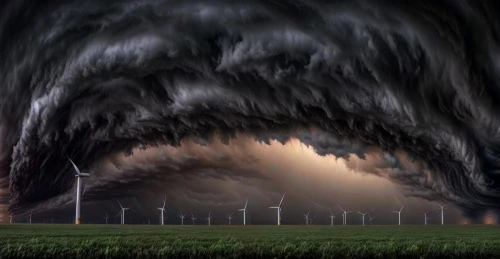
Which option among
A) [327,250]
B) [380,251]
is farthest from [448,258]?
[327,250]

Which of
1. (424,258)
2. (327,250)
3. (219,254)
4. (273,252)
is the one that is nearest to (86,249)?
(219,254)

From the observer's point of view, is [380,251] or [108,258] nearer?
[108,258]

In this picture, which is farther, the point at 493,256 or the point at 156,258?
the point at 493,256

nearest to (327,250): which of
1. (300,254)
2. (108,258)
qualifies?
(300,254)

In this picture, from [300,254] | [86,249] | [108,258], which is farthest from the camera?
[86,249]

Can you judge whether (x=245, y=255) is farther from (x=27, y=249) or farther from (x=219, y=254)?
(x=27, y=249)

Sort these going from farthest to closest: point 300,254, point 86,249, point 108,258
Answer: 1. point 86,249
2. point 300,254
3. point 108,258

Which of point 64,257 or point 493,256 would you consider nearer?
point 64,257

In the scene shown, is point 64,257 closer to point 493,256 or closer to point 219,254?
point 219,254

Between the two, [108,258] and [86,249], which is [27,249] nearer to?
[86,249]
